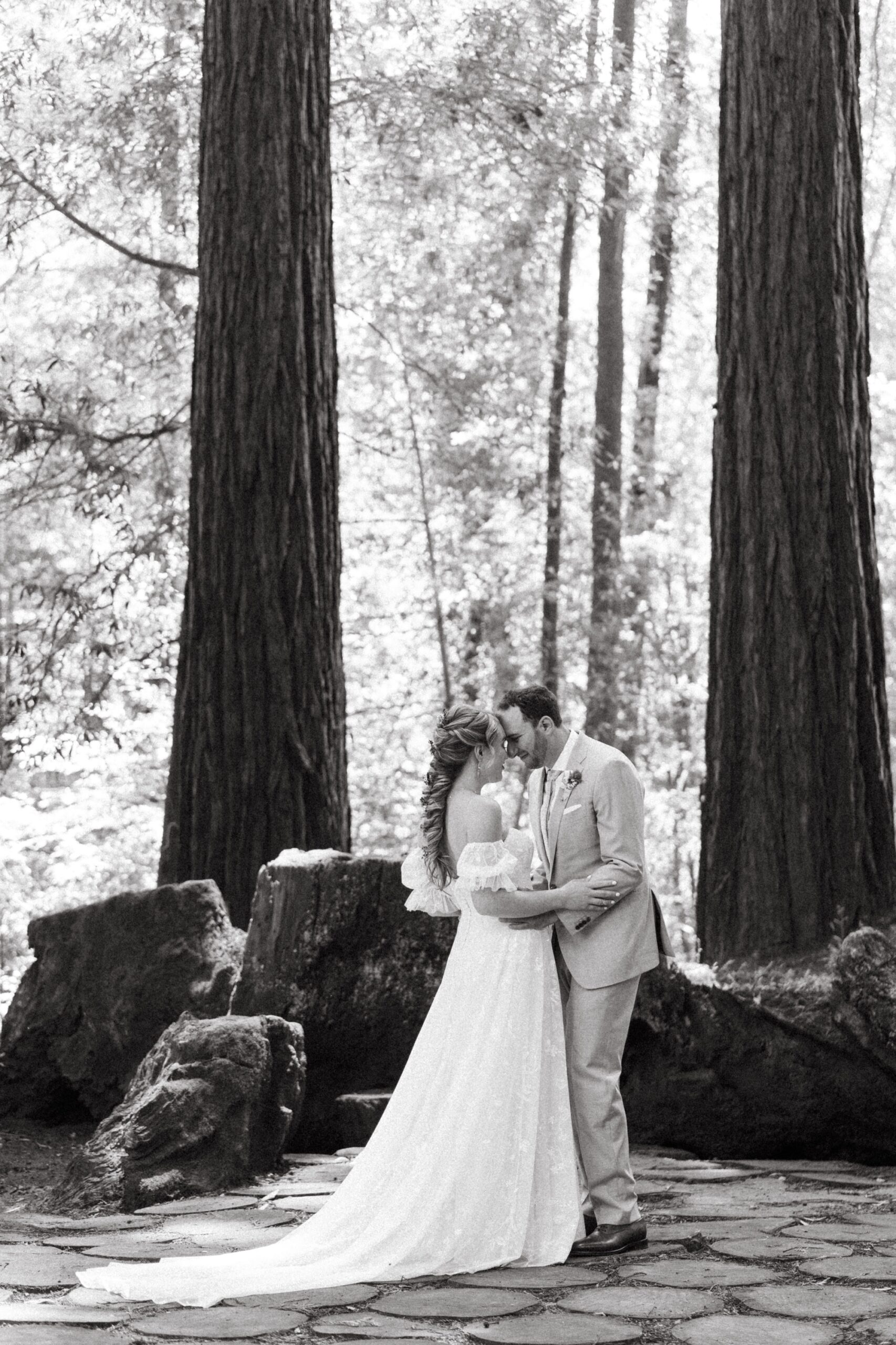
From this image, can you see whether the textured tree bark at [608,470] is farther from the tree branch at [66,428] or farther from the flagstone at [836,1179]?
the flagstone at [836,1179]

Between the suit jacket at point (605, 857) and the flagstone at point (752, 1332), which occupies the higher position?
the suit jacket at point (605, 857)

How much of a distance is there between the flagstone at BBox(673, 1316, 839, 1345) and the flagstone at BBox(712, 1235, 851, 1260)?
30.1 inches

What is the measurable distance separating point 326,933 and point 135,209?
9504 mm

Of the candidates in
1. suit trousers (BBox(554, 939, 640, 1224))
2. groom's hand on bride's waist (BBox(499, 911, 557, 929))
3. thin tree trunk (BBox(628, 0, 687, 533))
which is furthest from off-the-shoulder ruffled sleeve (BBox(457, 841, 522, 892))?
thin tree trunk (BBox(628, 0, 687, 533))

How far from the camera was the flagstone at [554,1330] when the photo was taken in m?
4.06

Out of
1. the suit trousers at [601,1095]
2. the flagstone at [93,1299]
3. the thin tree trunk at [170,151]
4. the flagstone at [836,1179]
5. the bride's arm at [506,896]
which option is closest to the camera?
the flagstone at [93,1299]

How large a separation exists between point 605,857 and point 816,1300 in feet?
4.96

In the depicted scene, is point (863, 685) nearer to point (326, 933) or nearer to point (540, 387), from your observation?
point (326, 933)

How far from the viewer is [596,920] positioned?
17.6ft

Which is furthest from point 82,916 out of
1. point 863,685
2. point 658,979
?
point 863,685

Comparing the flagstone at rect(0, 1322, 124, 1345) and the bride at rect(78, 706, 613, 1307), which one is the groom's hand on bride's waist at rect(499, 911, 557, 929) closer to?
the bride at rect(78, 706, 613, 1307)

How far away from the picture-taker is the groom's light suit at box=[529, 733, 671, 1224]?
5.23m

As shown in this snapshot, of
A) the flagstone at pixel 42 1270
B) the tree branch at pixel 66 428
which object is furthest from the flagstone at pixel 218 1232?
the tree branch at pixel 66 428

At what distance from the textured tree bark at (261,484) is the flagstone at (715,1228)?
3582mm
